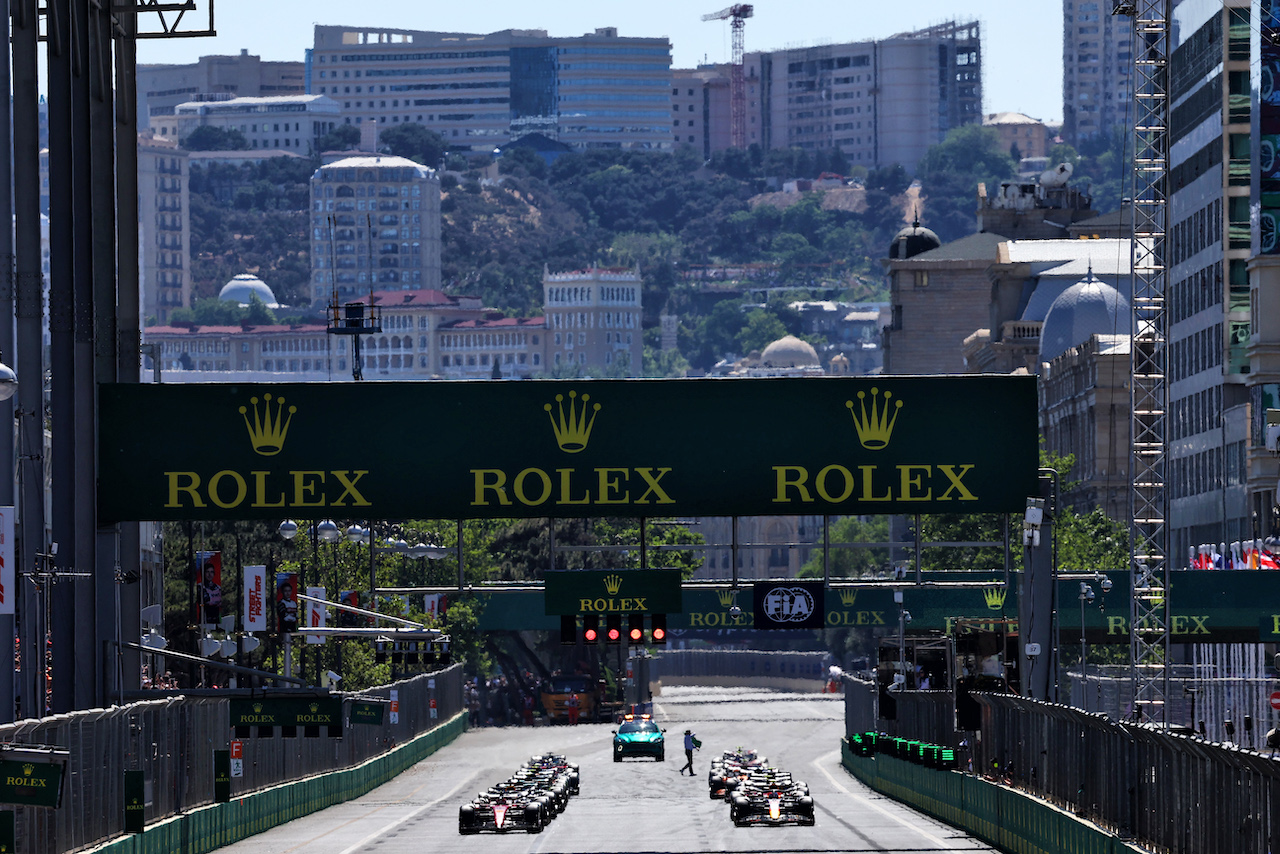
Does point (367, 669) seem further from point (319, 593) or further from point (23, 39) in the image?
point (23, 39)

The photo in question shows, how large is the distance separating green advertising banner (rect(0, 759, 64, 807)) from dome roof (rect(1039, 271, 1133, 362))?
450 feet

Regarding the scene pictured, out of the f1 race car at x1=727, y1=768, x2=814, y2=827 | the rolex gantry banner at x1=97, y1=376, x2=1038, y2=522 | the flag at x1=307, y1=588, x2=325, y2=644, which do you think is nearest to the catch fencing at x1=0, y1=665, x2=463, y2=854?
the flag at x1=307, y1=588, x2=325, y2=644

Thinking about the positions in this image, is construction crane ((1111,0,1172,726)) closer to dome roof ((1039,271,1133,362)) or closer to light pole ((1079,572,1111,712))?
light pole ((1079,572,1111,712))

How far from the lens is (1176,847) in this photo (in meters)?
30.8

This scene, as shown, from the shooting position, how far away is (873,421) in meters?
42.2

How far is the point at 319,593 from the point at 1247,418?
52656 mm

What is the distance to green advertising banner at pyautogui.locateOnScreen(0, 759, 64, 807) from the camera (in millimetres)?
26719

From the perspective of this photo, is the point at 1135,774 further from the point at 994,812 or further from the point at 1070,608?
the point at 1070,608

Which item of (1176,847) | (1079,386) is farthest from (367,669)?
(1176,847)

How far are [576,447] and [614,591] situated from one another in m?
7.49

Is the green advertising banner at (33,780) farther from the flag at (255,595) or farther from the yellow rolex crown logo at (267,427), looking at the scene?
the flag at (255,595)

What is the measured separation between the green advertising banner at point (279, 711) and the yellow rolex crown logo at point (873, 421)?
11.3 m

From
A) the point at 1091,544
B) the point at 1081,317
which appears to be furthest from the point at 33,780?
the point at 1081,317

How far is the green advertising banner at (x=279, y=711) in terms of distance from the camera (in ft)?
152
